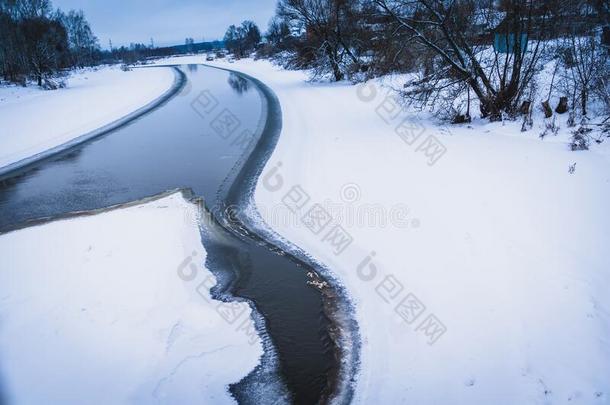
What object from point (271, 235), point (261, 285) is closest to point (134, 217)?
point (271, 235)

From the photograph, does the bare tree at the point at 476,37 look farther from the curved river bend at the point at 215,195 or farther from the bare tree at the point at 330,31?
the bare tree at the point at 330,31

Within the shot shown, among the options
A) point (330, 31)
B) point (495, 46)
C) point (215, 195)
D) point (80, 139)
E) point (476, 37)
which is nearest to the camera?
point (215, 195)

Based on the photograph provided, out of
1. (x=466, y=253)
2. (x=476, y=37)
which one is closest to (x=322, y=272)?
(x=466, y=253)

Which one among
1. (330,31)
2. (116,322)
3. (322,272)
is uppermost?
(330,31)

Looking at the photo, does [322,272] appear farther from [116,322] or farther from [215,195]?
[215,195]

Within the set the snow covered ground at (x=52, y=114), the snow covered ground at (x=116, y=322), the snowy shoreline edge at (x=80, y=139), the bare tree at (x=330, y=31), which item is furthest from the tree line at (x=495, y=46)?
the snow covered ground at (x=52, y=114)

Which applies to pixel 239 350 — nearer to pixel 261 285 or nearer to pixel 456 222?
pixel 261 285
